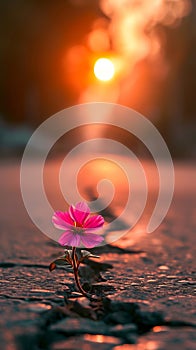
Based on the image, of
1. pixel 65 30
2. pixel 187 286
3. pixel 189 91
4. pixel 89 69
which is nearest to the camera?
pixel 187 286

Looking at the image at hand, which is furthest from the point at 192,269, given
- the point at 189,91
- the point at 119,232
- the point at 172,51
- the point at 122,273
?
the point at 189,91

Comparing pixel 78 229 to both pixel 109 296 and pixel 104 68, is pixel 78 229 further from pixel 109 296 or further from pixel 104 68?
pixel 104 68

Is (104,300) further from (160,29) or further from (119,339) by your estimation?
(160,29)

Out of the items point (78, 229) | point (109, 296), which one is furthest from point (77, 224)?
point (109, 296)

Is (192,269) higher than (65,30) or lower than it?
lower

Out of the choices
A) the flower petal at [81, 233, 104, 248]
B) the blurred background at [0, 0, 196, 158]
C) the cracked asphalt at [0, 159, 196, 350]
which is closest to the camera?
the cracked asphalt at [0, 159, 196, 350]

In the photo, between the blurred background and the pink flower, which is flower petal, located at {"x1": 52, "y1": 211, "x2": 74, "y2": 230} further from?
the blurred background

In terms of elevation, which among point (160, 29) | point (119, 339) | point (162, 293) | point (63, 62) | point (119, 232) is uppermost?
point (160, 29)

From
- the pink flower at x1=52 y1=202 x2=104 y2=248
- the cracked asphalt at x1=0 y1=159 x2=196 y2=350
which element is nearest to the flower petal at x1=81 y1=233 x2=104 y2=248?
the pink flower at x1=52 y1=202 x2=104 y2=248

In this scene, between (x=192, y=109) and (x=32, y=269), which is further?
(x=192, y=109)
